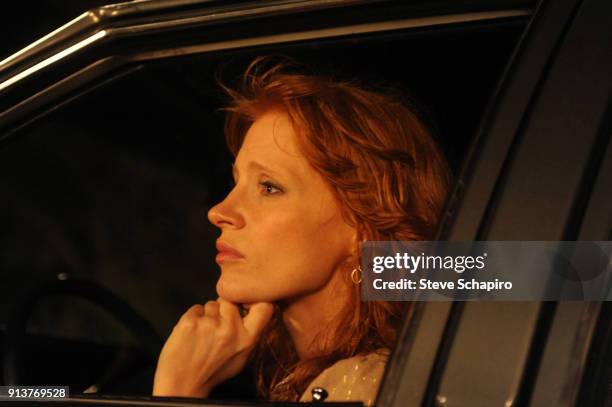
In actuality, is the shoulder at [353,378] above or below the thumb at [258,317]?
below

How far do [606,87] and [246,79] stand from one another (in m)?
0.54

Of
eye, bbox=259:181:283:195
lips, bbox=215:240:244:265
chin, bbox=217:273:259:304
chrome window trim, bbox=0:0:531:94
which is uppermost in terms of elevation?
chrome window trim, bbox=0:0:531:94

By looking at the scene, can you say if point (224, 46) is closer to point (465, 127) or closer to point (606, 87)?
point (465, 127)

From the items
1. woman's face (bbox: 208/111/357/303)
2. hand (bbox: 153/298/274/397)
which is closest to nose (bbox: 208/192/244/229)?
woman's face (bbox: 208/111/357/303)

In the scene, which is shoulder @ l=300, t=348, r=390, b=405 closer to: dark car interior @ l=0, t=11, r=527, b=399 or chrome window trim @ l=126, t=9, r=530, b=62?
dark car interior @ l=0, t=11, r=527, b=399

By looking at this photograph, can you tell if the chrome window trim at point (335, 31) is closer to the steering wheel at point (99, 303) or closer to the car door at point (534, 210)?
the car door at point (534, 210)

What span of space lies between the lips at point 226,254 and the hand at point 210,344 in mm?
61

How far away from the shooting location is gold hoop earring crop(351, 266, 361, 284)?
111 centimetres

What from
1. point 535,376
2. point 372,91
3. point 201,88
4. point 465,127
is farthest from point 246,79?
point 535,376

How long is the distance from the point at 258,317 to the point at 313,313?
3.2 inches

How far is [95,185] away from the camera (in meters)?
1.79

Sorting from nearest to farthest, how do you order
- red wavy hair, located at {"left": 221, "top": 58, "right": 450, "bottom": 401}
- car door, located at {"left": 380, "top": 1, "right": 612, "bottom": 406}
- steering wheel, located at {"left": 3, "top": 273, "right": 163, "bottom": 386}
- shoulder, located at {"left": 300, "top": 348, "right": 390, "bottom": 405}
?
1. car door, located at {"left": 380, "top": 1, "right": 612, "bottom": 406}
2. shoulder, located at {"left": 300, "top": 348, "right": 390, "bottom": 405}
3. red wavy hair, located at {"left": 221, "top": 58, "right": 450, "bottom": 401}
4. steering wheel, located at {"left": 3, "top": 273, "right": 163, "bottom": 386}

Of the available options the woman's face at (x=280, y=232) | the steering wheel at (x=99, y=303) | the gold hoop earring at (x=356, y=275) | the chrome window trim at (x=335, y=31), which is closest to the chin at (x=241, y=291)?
the woman's face at (x=280, y=232)

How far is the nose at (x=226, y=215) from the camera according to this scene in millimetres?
1191
